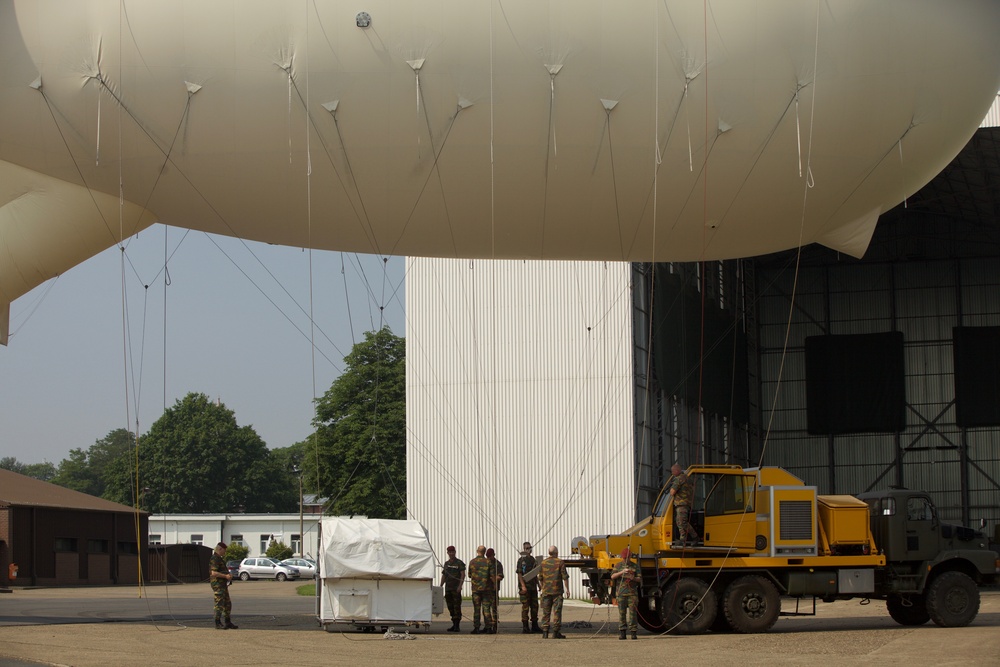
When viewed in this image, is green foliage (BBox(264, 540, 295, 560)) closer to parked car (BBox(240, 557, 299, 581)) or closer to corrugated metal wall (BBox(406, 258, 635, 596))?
parked car (BBox(240, 557, 299, 581))

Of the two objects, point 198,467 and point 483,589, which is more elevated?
point 198,467

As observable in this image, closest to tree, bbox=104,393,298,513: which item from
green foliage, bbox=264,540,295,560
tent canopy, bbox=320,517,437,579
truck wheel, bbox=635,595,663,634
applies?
green foliage, bbox=264,540,295,560

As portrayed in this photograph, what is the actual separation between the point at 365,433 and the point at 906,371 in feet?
79.4

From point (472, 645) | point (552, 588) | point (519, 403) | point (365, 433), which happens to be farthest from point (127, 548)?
point (472, 645)

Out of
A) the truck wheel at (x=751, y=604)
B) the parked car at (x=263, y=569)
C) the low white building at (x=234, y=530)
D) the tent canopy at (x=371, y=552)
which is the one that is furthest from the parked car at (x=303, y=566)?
the truck wheel at (x=751, y=604)

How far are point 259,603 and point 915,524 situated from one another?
1760cm

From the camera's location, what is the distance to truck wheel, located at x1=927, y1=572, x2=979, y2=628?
18.1 metres

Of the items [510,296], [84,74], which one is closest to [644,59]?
[84,74]

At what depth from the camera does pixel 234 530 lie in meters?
74.6

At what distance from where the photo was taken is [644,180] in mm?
15406

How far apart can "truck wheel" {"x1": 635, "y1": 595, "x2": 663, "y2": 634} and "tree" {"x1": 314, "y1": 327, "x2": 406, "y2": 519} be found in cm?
3467

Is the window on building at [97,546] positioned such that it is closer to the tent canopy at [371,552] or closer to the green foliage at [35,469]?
the tent canopy at [371,552]

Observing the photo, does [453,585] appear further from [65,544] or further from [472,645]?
[65,544]

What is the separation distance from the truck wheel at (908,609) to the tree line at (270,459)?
29.0ft
